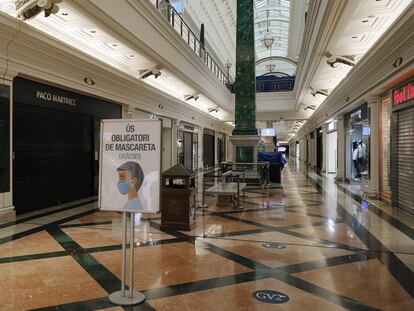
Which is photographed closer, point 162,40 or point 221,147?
point 162,40

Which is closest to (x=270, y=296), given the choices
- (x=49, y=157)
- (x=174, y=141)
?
(x=49, y=157)

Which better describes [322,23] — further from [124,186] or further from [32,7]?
[124,186]

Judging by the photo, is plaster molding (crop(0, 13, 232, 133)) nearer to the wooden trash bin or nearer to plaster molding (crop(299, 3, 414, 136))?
the wooden trash bin

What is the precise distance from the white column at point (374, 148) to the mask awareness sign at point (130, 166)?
652cm

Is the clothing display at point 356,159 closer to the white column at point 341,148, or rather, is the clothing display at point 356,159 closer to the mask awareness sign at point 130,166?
the white column at point 341,148

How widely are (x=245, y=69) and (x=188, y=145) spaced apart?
560 centimetres

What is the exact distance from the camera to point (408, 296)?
8.14 feet

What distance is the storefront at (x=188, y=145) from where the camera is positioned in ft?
47.1

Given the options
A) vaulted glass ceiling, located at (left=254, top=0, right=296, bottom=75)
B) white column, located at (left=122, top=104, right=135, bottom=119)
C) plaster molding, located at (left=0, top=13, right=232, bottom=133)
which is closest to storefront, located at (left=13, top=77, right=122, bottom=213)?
plaster molding, located at (left=0, top=13, right=232, bottom=133)

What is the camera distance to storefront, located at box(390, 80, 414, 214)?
5.64 metres

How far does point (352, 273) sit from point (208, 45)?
63.3 feet

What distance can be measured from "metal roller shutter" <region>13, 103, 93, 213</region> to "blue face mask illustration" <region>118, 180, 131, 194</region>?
398cm

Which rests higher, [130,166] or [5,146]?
[5,146]

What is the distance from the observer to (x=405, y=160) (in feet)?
19.3
